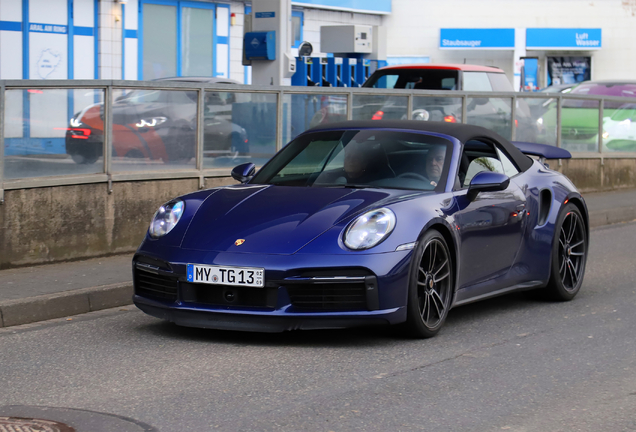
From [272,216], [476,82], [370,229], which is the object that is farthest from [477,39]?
[370,229]

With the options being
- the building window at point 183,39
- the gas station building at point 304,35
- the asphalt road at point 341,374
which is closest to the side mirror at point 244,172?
the asphalt road at point 341,374

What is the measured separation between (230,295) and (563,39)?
126ft

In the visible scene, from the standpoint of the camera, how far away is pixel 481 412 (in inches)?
176

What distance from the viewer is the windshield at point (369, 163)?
6426 millimetres

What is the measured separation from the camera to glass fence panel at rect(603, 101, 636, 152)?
682 inches

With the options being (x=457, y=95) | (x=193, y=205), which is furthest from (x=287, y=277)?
(x=457, y=95)

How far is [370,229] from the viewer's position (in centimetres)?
567

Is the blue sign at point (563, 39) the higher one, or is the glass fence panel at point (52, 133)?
the blue sign at point (563, 39)

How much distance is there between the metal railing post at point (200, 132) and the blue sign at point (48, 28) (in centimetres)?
1305

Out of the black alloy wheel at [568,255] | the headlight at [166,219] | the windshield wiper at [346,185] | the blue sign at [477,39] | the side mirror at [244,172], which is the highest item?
the blue sign at [477,39]

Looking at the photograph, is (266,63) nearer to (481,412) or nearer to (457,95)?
(457,95)

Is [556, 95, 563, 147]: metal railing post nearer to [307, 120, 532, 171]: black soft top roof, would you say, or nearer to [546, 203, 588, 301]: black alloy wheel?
[546, 203, 588, 301]: black alloy wheel

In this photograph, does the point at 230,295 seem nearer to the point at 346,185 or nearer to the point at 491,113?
the point at 346,185

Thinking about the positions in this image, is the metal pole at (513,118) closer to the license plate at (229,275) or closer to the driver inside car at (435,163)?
the driver inside car at (435,163)
